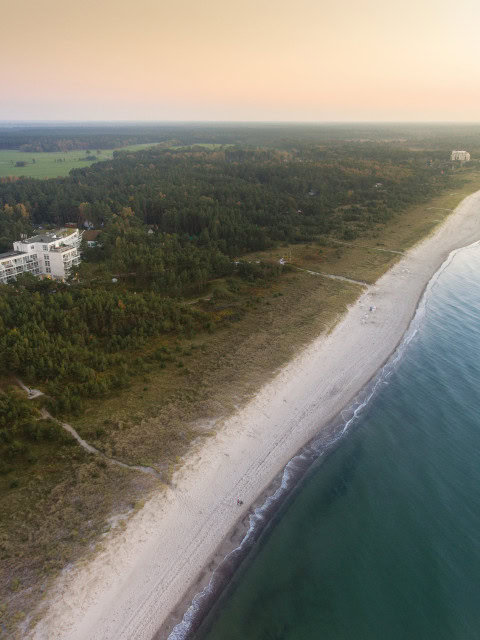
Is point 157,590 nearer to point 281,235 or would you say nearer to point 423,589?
point 423,589

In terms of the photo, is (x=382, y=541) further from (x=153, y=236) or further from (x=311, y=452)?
(x=153, y=236)

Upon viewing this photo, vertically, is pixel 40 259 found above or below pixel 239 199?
below

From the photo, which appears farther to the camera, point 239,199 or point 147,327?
point 239,199

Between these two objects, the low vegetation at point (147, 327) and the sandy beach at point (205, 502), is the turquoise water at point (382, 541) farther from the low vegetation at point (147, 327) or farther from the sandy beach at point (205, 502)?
the low vegetation at point (147, 327)

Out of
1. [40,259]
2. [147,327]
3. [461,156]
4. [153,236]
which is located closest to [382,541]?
[147,327]

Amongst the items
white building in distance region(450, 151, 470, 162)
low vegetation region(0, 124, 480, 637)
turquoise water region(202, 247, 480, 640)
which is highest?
white building in distance region(450, 151, 470, 162)

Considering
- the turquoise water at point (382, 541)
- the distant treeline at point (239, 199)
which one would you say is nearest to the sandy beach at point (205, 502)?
the turquoise water at point (382, 541)

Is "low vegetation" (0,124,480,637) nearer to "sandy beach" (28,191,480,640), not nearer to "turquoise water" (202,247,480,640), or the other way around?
"sandy beach" (28,191,480,640)

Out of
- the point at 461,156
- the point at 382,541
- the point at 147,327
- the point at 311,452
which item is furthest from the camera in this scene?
the point at 461,156

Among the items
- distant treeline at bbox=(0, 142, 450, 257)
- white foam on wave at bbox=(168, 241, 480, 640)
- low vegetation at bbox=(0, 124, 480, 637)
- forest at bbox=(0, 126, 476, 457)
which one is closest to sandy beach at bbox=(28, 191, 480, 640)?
white foam on wave at bbox=(168, 241, 480, 640)
